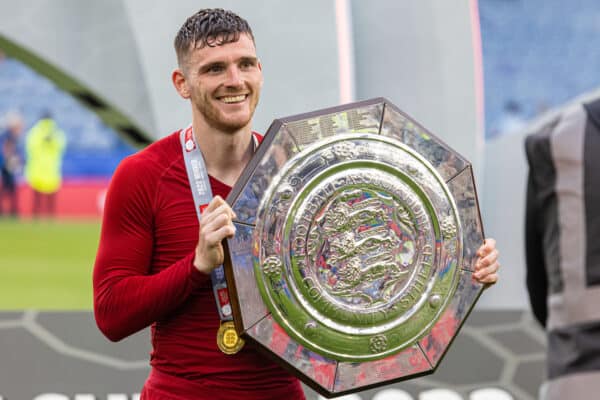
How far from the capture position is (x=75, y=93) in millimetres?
5203

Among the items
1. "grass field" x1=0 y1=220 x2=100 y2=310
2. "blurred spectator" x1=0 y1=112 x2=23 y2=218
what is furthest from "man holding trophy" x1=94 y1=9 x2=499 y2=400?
"blurred spectator" x1=0 y1=112 x2=23 y2=218

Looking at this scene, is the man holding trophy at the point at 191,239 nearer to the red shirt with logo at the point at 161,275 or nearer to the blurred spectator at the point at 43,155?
the red shirt with logo at the point at 161,275

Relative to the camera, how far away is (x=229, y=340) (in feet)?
6.51

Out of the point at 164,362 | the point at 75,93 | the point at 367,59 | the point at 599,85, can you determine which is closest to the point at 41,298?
the point at 75,93

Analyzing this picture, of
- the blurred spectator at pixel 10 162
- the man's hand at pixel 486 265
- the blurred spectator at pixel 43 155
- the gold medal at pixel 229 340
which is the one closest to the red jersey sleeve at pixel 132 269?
the gold medal at pixel 229 340

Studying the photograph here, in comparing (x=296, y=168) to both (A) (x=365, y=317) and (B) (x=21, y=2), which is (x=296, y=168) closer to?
(A) (x=365, y=317)

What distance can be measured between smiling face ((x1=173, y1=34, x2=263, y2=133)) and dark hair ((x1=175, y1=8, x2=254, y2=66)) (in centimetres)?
1

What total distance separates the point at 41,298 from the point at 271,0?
6.09m

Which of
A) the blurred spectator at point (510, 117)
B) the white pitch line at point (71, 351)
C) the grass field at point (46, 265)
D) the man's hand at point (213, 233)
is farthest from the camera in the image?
the blurred spectator at point (510, 117)

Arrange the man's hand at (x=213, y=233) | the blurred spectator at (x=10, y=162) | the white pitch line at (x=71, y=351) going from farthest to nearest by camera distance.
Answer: the blurred spectator at (x=10, y=162) < the white pitch line at (x=71, y=351) < the man's hand at (x=213, y=233)

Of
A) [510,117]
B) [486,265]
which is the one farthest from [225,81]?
[510,117]

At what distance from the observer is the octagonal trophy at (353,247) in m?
1.91

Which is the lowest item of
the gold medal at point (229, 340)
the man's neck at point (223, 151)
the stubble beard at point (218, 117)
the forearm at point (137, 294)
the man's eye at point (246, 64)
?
the gold medal at point (229, 340)

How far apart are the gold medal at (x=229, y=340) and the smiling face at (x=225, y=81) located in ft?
1.42
